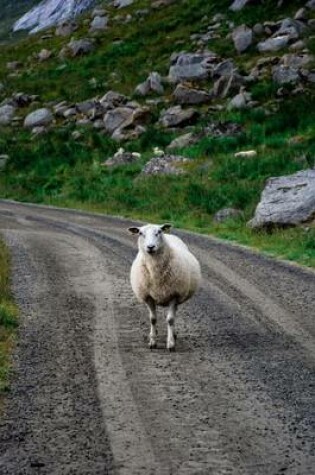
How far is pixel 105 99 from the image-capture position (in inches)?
1778

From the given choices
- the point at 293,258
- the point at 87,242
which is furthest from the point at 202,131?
the point at 293,258

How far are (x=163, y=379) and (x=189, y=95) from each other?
109 ft

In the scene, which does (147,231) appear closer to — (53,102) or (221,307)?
(221,307)

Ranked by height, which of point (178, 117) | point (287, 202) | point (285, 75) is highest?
point (285, 75)

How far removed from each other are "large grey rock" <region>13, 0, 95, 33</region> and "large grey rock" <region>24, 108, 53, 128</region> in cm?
5874

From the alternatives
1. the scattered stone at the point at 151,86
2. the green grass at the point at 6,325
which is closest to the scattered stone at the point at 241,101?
the scattered stone at the point at 151,86

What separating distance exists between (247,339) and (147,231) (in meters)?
2.14

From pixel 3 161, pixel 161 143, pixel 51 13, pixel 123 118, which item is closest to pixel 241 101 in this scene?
pixel 161 143

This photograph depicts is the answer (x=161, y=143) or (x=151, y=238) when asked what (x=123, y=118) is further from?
(x=151, y=238)

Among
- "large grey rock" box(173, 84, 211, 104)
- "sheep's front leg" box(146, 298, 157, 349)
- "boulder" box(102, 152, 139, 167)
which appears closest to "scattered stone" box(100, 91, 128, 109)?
"large grey rock" box(173, 84, 211, 104)

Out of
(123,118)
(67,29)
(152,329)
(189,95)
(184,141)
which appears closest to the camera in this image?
(152,329)

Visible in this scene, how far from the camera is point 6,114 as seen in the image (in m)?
51.6

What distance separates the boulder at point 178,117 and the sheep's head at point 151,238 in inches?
1086

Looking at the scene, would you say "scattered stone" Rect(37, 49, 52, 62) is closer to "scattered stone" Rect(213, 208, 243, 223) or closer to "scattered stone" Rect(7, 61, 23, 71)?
"scattered stone" Rect(7, 61, 23, 71)
